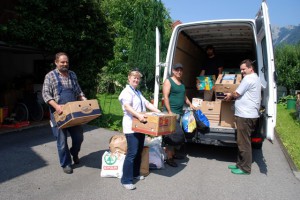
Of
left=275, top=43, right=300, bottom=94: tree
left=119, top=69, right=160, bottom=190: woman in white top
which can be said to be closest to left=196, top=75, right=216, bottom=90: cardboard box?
left=119, top=69, right=160, bottom=190: woman in white top

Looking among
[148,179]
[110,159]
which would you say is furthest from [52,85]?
[148,179]

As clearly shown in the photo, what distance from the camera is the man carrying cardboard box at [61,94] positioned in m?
4.30

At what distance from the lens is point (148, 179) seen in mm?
4535

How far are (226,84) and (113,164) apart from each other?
2731 millimetres

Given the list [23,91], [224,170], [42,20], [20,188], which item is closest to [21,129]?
[23,91]

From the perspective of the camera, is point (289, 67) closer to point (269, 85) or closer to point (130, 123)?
point (269, 85)

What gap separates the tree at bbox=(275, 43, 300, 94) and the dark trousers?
53.2 ft

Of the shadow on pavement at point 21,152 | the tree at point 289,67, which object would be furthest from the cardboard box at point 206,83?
the tree at point 289,67

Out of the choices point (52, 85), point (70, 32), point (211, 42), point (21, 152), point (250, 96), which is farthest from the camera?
point (70, 32)

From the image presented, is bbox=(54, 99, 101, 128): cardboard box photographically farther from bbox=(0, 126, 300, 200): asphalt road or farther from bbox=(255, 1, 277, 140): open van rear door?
bbox=(255, 1, 277, 140): open van rear door

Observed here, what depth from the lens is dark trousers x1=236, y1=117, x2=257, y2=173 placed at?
475 centimetres

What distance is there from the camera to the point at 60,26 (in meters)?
7.89

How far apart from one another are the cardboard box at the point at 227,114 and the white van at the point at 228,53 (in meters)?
0.20

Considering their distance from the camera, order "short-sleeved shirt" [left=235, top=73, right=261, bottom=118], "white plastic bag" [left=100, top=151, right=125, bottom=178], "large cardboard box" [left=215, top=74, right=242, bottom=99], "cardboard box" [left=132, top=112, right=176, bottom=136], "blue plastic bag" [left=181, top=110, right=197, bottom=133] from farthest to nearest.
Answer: "large cardboard box" [left=215, top=74, right=242, bottom=99] < "blue plastic bag" [left=181, top=110, right=197, bottom=133] < "short-sleeved shirt" [left=235, top=73, right=261, bottom=118] < "white plastic bag" [left=100, top=151, right=125, bottom=178] < "cardboard box" [left=132, top=112, right=176, bottom=136]
